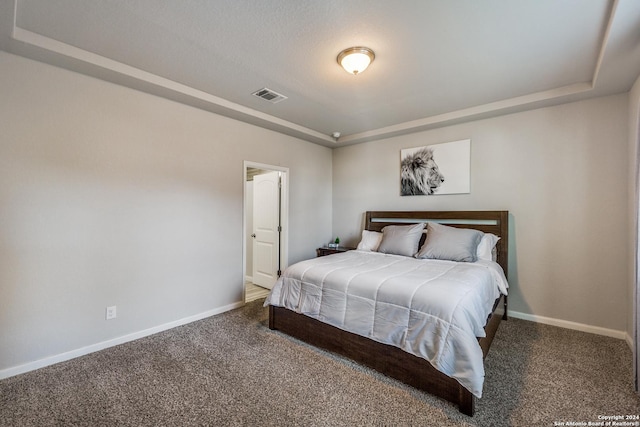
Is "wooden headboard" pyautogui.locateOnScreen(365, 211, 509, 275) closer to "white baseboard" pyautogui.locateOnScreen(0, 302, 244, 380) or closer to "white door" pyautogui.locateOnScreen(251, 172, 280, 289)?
"white door" pyautogui.locateOnScreen(251, 172, 280, 289)

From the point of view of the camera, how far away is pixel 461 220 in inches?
146

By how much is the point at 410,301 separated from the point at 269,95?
2.55 m

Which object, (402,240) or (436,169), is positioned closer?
(402,240)

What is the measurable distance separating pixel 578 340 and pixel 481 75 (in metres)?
2.74

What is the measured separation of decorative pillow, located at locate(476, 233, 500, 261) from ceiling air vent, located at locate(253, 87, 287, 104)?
2.85m

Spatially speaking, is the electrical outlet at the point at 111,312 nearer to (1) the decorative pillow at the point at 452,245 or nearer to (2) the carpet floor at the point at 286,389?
(2) the carpet floor at the point at 286,389

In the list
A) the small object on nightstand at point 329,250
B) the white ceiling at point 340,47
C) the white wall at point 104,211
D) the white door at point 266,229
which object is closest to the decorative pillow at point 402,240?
the small object on nightstand at point 329,250

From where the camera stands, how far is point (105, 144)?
2574mm

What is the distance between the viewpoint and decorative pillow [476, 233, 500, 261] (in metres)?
3.18

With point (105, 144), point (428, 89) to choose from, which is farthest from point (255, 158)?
point (428, 89)

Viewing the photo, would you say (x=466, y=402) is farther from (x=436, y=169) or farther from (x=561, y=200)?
(x=436, y=169)

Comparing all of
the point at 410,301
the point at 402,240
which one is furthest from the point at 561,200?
the point at 410,301

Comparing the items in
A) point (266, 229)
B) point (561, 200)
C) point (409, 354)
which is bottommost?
point (409, 354)

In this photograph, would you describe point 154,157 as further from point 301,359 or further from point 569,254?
point 569,254
